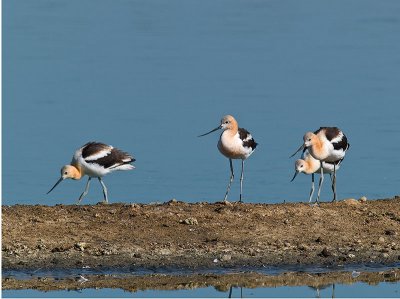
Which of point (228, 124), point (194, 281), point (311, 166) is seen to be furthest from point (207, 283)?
point (311, 166)

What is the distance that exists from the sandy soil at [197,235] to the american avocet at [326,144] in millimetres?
1545

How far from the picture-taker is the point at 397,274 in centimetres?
1327

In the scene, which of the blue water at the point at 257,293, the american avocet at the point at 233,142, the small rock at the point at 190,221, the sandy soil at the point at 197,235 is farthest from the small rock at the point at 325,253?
the american avocet at the point at 233,142

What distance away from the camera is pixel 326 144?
16.6 metres

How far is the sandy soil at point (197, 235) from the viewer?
1333cm

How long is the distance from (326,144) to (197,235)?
316 cm

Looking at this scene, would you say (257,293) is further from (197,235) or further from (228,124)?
(228,124)

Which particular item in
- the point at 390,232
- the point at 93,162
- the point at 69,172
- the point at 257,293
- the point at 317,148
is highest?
the point at 317,148

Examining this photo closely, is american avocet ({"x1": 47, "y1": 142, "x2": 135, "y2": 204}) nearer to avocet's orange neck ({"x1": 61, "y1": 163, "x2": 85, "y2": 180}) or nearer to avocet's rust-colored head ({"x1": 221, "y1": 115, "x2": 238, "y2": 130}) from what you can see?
avocet's orange neck ({"x1": 61, "y1": 163, "x2": 85, "y2": 180})

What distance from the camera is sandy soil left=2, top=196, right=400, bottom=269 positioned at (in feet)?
43.7

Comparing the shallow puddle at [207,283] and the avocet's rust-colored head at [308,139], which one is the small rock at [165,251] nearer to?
the shallow puddle at [207,283]

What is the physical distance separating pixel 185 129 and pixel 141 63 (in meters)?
4.75

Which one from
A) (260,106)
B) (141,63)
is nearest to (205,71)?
(141,63)

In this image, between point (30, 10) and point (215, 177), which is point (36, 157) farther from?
point (30, 10)
